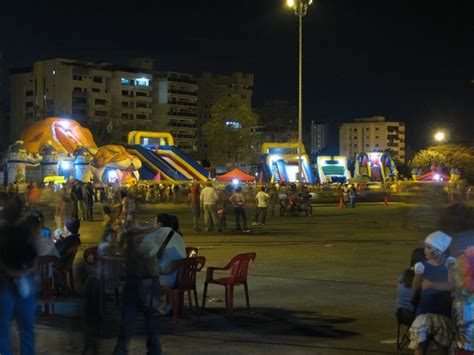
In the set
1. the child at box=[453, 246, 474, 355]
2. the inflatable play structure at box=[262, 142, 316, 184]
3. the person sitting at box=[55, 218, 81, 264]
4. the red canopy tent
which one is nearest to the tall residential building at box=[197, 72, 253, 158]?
the inflatable play structure at box=[262, 142, 316, 184]

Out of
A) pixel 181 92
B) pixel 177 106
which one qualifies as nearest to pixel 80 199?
pixel 177 106

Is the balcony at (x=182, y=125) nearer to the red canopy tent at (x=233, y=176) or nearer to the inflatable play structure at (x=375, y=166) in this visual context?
the inflatable play structure at (x=375, y=166)

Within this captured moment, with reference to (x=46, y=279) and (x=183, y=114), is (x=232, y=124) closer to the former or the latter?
(x=183, y=114)

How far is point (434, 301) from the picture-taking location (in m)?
5.97

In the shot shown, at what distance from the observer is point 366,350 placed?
7.67 m

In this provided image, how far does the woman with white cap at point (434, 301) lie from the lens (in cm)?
591

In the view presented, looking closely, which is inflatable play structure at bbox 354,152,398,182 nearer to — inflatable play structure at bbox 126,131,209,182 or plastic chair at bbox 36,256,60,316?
inflatable play structure at bbox 126,131,209,182

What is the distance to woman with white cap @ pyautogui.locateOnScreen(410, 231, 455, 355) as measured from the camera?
19.4 feet

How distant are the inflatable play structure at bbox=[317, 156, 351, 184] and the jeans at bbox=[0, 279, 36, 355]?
62.9 metres

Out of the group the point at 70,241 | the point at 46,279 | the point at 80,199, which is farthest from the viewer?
the point at 80,199

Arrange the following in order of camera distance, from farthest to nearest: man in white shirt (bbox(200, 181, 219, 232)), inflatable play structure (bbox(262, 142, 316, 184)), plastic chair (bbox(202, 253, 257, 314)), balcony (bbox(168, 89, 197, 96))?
balcony (bbox(168, 89, 197, 96))
inflatable play structure (bbox(262, 142, 316, 184))
man in white shirt (bbox(200, 181, 219, 232))
plastic chair (bbox(202, 253, 257, 314))

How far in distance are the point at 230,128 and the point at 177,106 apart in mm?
61409

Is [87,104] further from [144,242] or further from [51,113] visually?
[144,242]

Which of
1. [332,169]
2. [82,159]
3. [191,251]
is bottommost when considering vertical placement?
[191,251]
